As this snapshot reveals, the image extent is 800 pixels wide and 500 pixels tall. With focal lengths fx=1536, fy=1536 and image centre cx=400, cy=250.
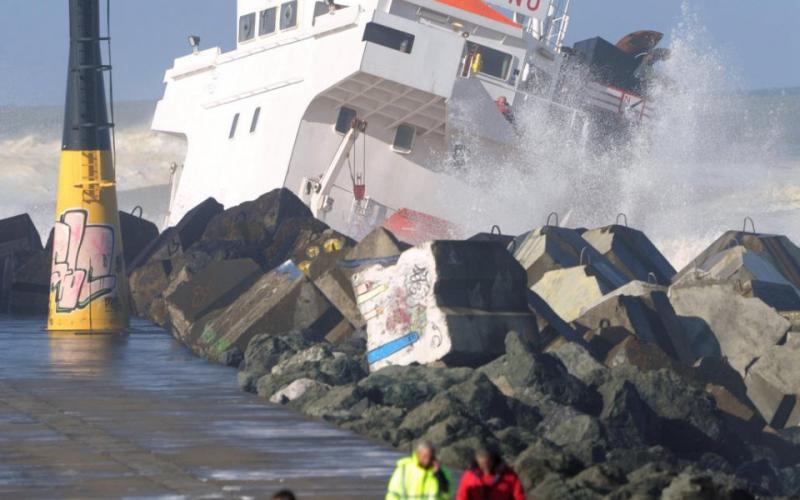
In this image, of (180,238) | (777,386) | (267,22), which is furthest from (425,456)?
(267,22)

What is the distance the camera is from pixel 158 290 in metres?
24.6

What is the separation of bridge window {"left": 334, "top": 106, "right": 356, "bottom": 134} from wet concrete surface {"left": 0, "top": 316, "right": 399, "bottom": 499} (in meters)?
13.7

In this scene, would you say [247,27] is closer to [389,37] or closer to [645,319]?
[389,37]

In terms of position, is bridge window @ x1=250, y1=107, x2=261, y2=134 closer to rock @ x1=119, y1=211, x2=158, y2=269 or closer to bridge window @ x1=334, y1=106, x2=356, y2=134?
bridge window @ x1=334, y1=106, x2=356, y2=134

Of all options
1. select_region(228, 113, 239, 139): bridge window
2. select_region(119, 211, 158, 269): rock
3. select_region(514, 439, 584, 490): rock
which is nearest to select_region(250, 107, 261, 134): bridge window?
select_region(228, 113, 239, 139): bridge window

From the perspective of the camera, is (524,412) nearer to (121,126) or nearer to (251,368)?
(251,368)

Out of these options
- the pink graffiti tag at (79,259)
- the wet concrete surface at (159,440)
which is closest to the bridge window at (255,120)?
the pink graffiti tag at (79,259)

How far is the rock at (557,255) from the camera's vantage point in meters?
21.5

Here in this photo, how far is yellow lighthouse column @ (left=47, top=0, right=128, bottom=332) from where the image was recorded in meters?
20.8

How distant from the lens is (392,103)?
30031 millimetres

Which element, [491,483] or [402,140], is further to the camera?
[402,140]

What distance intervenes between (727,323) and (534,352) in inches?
200

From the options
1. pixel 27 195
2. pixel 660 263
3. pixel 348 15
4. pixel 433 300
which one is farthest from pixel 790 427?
pixel 27 195

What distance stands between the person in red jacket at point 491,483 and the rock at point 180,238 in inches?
727
